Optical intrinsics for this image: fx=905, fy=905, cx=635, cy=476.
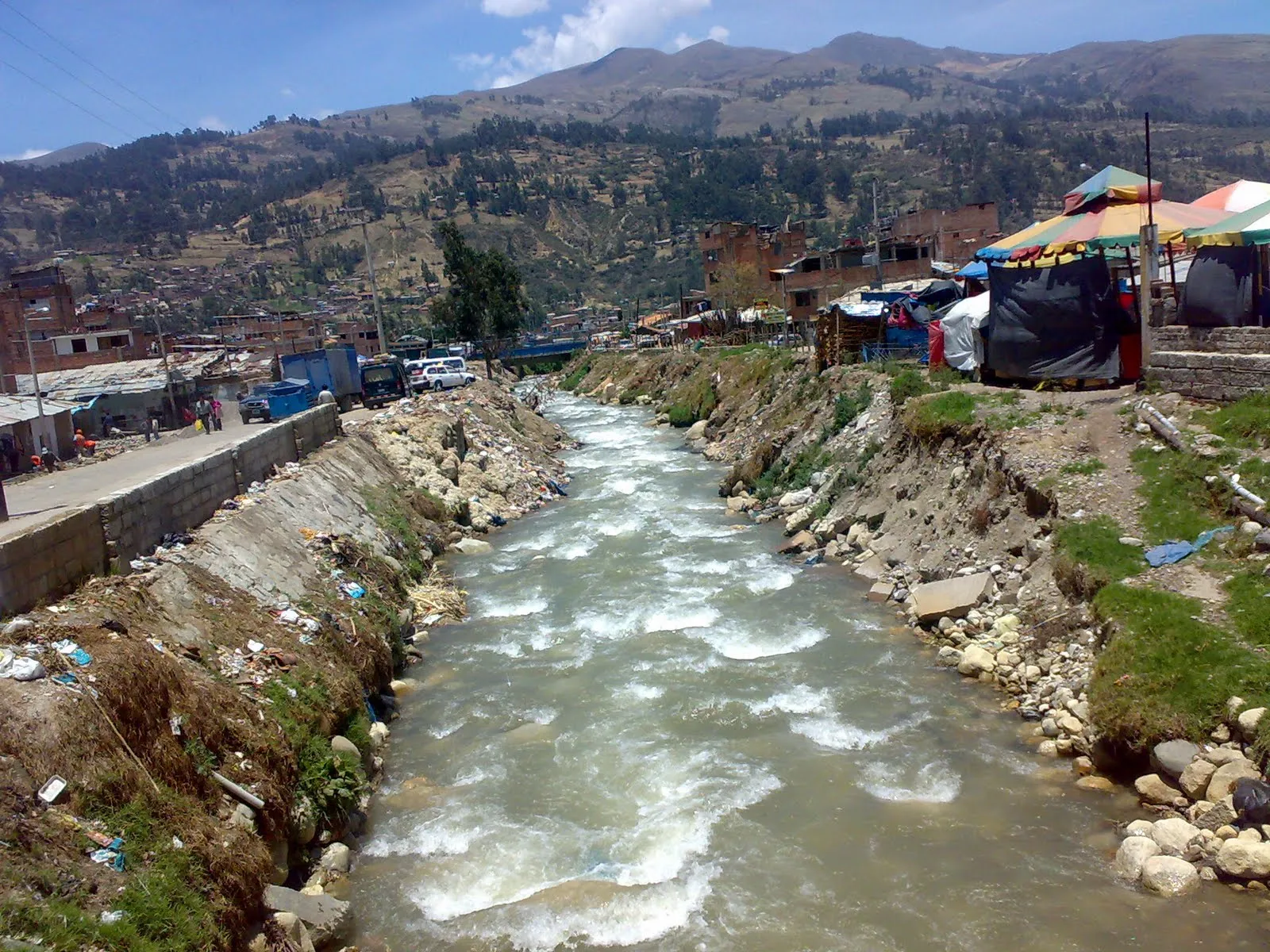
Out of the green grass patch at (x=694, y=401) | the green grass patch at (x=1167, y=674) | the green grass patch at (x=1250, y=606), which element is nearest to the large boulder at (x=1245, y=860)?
the green grass patch at (x=1167, y=674)

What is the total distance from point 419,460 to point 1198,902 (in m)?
21.2

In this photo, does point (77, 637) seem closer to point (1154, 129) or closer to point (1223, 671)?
point (1223, 671)

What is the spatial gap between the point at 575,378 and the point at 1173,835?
66788mm

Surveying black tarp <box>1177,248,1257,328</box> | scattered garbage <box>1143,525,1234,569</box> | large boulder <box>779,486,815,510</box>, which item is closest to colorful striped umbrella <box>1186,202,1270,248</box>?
black tarp <box>1177,248,1257,328</box>

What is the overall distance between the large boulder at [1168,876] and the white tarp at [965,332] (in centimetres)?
1389

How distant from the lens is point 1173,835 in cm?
795

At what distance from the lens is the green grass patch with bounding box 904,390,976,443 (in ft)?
57.2

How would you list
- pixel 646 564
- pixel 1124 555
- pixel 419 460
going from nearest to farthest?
1. pixel 1124 555
2. pixel 646 564
3. pixel 419 460

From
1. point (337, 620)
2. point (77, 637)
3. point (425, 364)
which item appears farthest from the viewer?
point (425, 364)

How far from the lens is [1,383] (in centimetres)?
3856

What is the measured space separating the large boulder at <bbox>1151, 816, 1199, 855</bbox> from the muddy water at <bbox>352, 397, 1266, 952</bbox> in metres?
0.45

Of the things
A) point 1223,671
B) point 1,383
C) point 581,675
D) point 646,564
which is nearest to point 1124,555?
point 1223,671

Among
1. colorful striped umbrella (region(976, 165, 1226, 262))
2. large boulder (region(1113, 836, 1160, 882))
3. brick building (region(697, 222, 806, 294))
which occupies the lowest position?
large boulder (region(1113, 836, 1160, 882))

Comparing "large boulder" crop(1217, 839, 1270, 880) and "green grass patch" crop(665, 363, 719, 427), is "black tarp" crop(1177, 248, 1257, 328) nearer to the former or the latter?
"large boulder" crop(1217, 839, 1270, 880)
